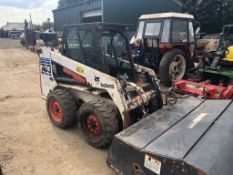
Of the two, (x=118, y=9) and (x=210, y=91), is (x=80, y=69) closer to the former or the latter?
(x=210, y=91)

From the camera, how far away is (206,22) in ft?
55.8

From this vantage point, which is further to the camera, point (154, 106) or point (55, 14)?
point (55, 14)

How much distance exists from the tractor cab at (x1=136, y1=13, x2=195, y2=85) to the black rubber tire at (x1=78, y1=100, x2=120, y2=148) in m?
3.54

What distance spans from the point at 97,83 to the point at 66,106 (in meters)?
0.78

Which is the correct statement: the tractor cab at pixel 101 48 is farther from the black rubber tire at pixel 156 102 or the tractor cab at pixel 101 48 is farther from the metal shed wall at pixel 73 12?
the metal shed wall at pixel 73 12

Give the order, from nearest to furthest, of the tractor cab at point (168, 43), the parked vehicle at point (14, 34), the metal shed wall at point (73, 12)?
the tractor cab at point (168, 43) → the metal shed wall at point (73, 12) → the parked vehicle at point (14, 34)

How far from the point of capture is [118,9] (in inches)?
605

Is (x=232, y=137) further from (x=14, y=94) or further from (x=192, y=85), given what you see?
(x=14, y=94)

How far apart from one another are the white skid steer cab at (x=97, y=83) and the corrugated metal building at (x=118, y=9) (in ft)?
35.8

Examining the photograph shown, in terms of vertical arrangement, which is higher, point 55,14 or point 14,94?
point 55,14

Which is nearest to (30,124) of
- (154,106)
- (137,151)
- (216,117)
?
(154,106)

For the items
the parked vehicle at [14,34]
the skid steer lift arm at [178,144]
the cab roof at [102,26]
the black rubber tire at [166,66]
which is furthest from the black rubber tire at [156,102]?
the parked vehicle at [14,34]

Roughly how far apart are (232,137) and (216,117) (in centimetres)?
44

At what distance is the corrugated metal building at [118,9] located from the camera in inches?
594
